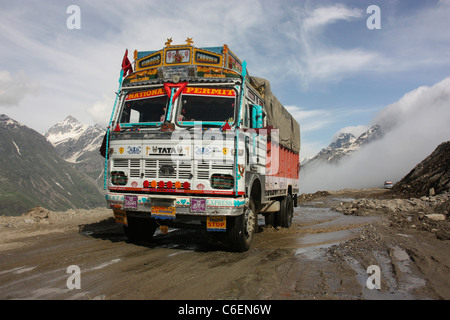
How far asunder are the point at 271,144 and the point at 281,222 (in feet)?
9.82

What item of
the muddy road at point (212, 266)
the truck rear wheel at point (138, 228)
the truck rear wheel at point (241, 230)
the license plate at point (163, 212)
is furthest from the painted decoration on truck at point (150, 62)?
the muddy road at point (212, 266)

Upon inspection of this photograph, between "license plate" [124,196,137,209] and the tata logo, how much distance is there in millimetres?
677

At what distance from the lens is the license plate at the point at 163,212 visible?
5906mm

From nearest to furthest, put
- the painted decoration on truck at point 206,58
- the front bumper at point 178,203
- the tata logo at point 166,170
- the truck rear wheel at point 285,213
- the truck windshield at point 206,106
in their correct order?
the front bumper at point 178,203, the tata logo at point 166,170, the truck windshield at point 206,106, the painted decoration on truck at point 206,58, the truck rear wheel at point 285,213

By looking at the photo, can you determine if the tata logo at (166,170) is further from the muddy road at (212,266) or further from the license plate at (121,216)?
the muddy road at (212,266)

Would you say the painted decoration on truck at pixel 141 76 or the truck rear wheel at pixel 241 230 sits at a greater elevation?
the painted decoration on truck at pixel 141 76

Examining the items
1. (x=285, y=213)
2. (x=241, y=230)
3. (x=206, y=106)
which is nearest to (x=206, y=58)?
(x=206, y=106)

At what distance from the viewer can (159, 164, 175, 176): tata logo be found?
6.04m

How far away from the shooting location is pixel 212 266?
5340 millimetres

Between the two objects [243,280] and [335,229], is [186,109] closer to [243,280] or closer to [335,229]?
[243,280]

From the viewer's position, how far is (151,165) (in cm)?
614

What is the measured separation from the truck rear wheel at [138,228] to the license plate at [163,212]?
3.36ft

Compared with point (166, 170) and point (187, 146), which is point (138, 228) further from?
point (187, 146)
